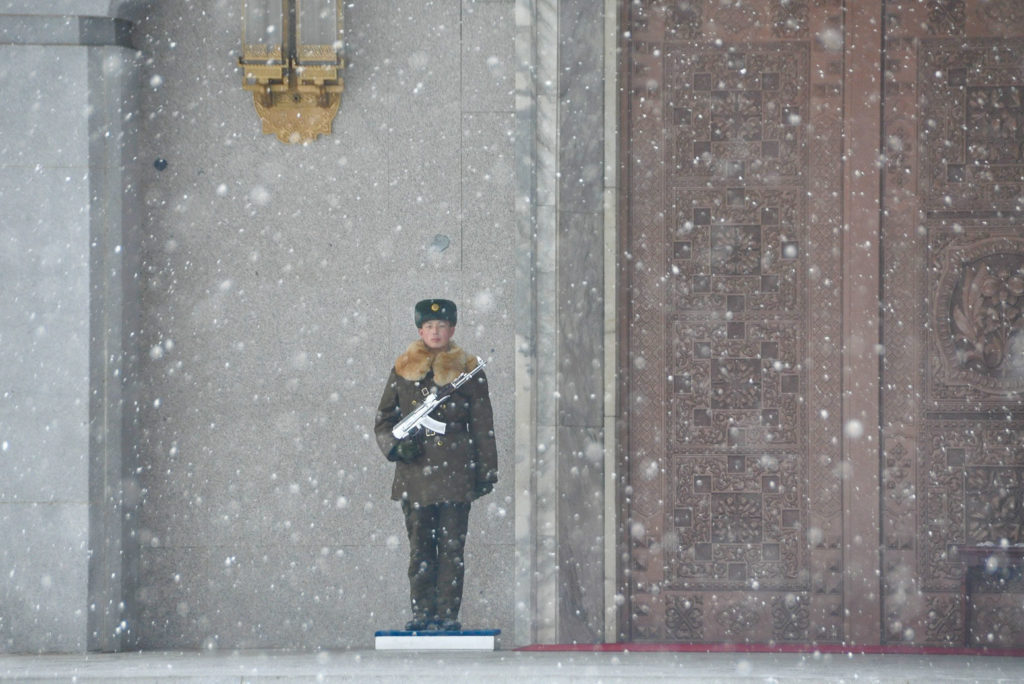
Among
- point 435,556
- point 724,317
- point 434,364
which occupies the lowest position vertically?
point 435,556

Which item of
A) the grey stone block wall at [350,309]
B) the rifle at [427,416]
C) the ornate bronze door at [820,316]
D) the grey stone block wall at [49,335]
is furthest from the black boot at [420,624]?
the grey stone block wall at [49,335]

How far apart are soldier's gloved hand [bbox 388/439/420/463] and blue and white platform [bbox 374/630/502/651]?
0.90 metres

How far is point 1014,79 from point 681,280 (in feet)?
7.06

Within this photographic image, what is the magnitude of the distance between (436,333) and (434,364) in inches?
6.1

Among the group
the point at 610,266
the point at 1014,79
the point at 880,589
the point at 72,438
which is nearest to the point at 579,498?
the point at 610,266

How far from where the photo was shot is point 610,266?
6711mm

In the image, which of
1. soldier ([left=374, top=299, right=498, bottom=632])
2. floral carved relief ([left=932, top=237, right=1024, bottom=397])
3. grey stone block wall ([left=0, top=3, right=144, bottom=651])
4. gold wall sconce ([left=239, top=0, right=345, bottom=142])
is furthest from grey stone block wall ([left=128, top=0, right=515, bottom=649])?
floral carved relief ([left=932, top=237, right=1024, bottom=397])

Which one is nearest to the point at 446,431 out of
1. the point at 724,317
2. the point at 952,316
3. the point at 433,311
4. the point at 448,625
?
the point at 433,311

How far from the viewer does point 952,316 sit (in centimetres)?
682

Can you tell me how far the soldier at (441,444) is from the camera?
5918 millimetres

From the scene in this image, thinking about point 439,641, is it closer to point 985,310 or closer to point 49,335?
point 49,335

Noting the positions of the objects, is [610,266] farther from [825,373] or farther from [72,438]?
[72,438]

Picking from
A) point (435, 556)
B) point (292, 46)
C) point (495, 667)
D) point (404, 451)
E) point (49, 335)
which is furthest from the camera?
point (292, 46)

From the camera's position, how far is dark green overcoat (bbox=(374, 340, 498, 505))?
233 inches
